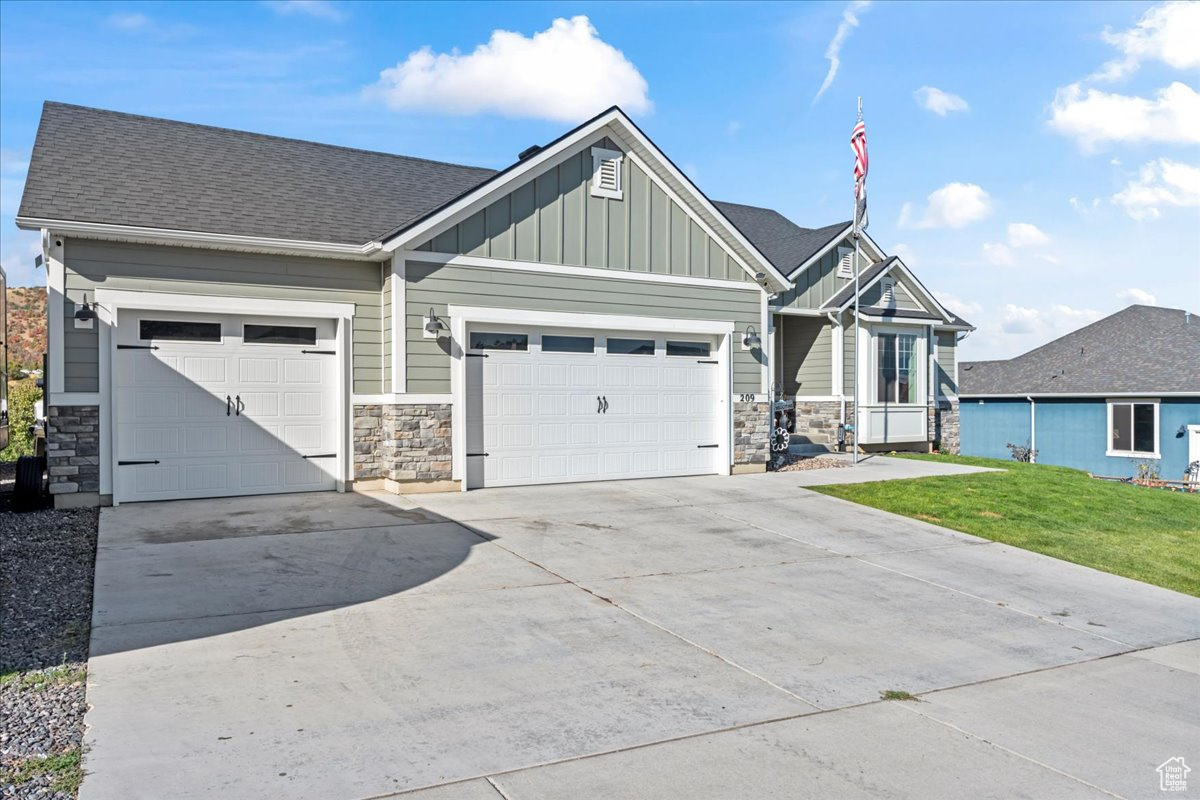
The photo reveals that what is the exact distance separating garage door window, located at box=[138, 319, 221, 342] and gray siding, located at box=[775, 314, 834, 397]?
11805 mm

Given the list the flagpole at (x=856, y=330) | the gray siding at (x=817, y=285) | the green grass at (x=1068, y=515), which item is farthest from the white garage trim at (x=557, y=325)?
the gray siding at (x=817, y=285)

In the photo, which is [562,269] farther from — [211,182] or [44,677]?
[44,677]

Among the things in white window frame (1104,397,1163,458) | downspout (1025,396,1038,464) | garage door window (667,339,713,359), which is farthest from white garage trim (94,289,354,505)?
downspout (1025,396,1038,464)

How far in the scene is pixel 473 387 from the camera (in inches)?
449

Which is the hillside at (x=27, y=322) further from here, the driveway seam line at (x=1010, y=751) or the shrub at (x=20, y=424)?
the driveway seam line at (x=1010, y=751)

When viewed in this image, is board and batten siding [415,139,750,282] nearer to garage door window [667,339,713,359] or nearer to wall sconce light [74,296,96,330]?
garage door window [667,339,713,359]

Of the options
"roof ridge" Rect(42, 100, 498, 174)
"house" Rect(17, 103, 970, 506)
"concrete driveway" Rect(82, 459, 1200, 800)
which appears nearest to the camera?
"concrete driveway" Rect(82, 459, 1200, 800)

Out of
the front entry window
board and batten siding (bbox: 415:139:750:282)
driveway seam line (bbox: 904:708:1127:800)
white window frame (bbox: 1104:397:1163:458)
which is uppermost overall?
board and batten siding (bbox: 415:139:750:282)

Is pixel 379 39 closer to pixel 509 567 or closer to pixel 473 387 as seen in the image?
pixel 473 387

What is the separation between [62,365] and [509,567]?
613cm

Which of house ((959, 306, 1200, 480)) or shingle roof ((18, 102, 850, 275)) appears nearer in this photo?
shingle roof ((18, 102, 850, 275))

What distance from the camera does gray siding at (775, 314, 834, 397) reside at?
17.9 meters

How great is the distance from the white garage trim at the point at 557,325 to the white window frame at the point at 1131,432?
14.3 m

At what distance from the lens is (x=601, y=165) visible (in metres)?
12.3
